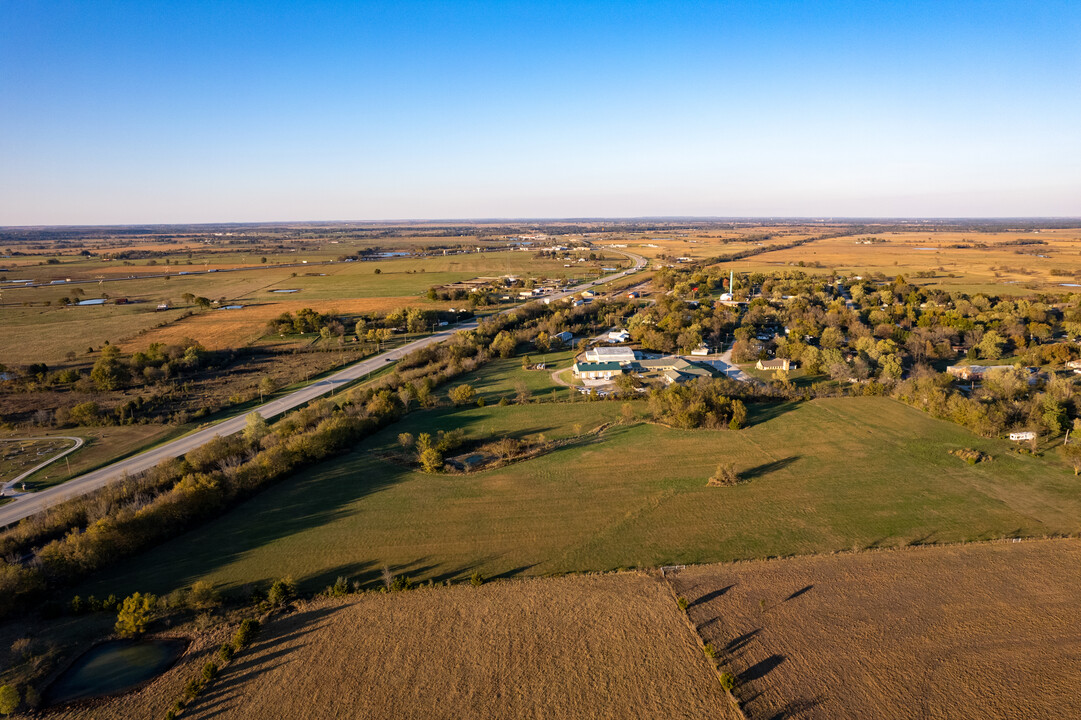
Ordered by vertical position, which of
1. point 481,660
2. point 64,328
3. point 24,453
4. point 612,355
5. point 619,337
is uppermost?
point 64,328

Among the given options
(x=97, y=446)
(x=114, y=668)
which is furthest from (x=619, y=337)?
(x=114, y=668)

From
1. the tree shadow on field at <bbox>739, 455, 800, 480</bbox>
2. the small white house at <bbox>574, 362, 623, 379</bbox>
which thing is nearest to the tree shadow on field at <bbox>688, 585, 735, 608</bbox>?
the tree shadow on field at <bbox>739, 455, 800, 480</bbox>

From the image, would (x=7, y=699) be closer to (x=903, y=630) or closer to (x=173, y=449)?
(x=173, y=449)

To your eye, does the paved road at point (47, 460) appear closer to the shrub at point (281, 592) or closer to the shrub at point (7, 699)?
the shrub at point (7, 699)

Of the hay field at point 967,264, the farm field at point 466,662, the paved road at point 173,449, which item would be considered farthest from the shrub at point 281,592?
the hay field at point 967,264

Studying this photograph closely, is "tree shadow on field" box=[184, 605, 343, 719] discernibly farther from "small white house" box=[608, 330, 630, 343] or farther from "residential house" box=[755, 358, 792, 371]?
"small white house" box=[608, 330, 630, 343]

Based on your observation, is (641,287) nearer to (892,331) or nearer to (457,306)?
(457,306)
